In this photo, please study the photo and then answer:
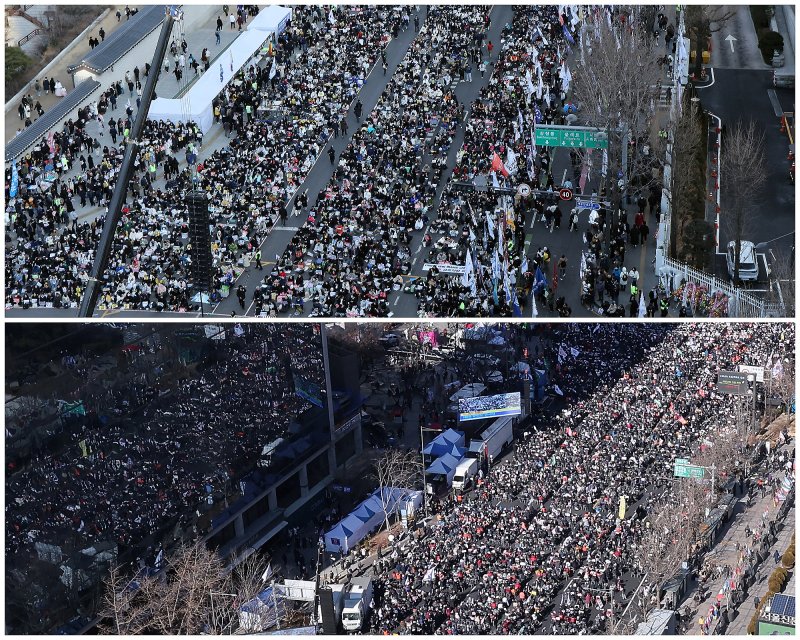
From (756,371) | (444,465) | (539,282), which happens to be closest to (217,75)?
(539,282)

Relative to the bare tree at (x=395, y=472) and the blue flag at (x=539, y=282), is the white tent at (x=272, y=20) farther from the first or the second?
the bare tree at (x=395, y=472)

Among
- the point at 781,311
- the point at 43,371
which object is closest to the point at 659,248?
the point at 781,311

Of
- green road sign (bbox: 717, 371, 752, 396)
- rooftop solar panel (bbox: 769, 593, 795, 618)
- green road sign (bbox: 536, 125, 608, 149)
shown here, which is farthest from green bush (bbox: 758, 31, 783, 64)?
rooftop solar panel (bbox: 769, 593, 795, 618)

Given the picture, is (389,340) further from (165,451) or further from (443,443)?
(165,451)

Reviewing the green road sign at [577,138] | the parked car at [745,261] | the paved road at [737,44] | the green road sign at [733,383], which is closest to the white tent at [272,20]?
the green road sign at [577,138]

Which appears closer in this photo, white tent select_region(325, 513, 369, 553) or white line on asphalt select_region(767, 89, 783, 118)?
white tent select_region(325, 513, 369, 553)

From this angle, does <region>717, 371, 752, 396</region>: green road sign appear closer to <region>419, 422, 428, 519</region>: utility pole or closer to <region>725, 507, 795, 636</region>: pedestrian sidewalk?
<region>725, 507, 795, 636</region>: pedestrian sidewalk

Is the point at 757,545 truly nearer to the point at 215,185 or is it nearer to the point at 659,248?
the point at 659,248
